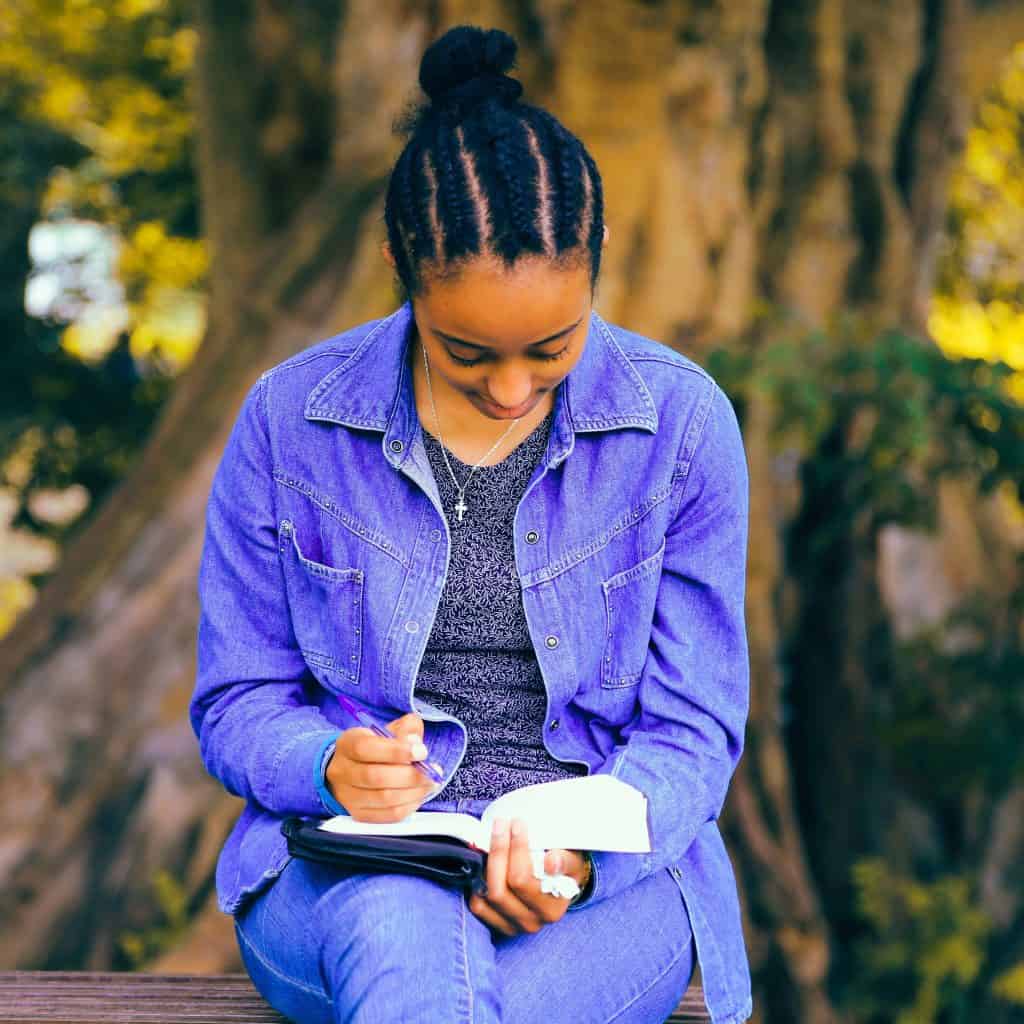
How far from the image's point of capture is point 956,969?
4926 millimetres

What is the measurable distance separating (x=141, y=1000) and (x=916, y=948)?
3.28 meters

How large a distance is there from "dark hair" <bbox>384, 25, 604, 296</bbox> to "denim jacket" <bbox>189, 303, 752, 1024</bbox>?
0.24 metres

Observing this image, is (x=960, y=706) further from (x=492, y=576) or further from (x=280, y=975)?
(x=280, y=975)

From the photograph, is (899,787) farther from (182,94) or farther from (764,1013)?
(182,94)

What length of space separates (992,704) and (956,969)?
0.84 metres

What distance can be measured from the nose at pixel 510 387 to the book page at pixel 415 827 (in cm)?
54

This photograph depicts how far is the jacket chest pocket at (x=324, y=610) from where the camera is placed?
2.17 meters

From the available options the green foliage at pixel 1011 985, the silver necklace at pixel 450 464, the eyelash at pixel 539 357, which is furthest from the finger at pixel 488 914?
the green foliage at pixel 1011 985

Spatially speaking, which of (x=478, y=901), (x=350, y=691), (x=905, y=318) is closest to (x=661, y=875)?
(x=478, y=901)

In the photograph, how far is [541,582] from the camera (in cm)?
214

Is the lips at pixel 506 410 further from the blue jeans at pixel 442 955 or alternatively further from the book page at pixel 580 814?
the blue jeans at pixel 442 955

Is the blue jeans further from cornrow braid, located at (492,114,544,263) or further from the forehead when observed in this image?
cornrow braid, located at (492,114,544,263)

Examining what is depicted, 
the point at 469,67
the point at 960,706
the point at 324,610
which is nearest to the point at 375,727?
the point at 324,610

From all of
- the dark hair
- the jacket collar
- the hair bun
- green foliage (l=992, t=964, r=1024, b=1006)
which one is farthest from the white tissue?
green foliage (l=992, t=964, r=1024, b=1006)
